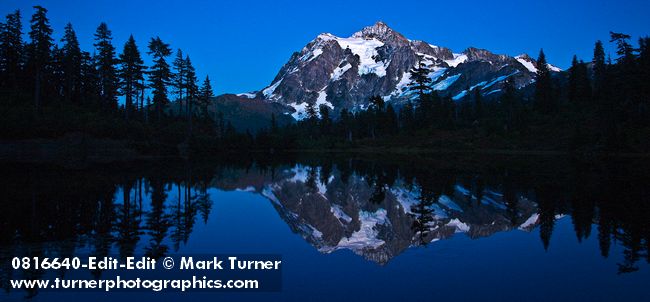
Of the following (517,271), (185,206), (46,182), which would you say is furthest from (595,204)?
(46,182)

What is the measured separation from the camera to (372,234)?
14.8 m

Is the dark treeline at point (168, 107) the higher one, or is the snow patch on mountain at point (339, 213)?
the dark treeline at point (168, 107)

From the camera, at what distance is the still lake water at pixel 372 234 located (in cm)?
862

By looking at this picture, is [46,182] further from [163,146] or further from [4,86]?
[4,86]

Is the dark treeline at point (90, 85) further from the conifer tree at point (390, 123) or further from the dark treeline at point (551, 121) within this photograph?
the conifer tree at point (390, 123)

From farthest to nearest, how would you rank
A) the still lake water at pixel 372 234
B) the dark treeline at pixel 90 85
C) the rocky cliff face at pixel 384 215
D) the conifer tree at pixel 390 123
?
1. the conifer tree at pixel 390 123
2. the dark treeline at pixel 90 85
3. the rocky cliff face at pixel 384 215
4. the still lake water at pixel 372 234

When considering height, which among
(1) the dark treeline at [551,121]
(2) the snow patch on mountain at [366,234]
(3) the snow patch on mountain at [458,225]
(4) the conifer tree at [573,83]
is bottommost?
(2) the snow patch on mountain at [366,234]

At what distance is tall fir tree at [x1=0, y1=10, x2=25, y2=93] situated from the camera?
62.1m

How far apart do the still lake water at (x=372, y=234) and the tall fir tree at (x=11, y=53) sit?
4721cm

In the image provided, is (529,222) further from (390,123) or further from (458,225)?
(390,123)

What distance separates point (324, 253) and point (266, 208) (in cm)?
831

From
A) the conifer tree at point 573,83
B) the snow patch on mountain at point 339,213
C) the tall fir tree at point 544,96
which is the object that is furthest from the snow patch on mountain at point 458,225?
the conifer tree at point 573,83

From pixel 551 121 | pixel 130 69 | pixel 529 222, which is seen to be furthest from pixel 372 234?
pixel 551 121

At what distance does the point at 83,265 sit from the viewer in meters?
9.62
